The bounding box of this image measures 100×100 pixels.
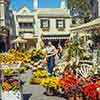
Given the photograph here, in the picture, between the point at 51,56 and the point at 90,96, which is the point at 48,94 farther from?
the point at 51,56

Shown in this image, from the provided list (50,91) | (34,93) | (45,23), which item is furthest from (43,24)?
(50,91)

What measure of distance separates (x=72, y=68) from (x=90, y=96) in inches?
150

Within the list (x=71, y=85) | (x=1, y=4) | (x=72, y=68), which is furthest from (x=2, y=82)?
(x=1, y=4)

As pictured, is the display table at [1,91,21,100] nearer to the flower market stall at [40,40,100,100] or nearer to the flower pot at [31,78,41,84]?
the flower market stall at [40,40,100,100]

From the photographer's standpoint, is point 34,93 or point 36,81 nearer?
point 34,93

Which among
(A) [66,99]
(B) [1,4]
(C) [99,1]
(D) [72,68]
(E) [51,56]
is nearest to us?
(A) [66,99]

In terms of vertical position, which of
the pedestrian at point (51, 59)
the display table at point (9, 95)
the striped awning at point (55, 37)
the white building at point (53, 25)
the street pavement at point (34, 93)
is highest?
the white building at point (53, 25)

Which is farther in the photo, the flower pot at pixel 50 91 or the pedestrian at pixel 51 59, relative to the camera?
the pedestrian at pixel 51 59

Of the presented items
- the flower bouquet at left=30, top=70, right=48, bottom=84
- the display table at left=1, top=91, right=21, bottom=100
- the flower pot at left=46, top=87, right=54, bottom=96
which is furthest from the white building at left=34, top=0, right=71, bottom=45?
the display table at left=1, top=91, right=21, bottom=100

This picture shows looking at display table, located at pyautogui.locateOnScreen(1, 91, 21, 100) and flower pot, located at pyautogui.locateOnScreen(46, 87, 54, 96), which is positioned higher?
display table, located at pyautogui.locateOnScreen(1, 91, 21, 100)

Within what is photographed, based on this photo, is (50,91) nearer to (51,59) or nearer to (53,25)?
(51,59)

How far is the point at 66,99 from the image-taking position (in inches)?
425

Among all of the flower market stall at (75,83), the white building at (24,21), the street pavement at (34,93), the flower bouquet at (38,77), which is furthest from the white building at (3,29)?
the flower market stall at (75,83)

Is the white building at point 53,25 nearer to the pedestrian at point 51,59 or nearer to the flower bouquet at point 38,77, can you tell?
the pedestrian at point 51,59
